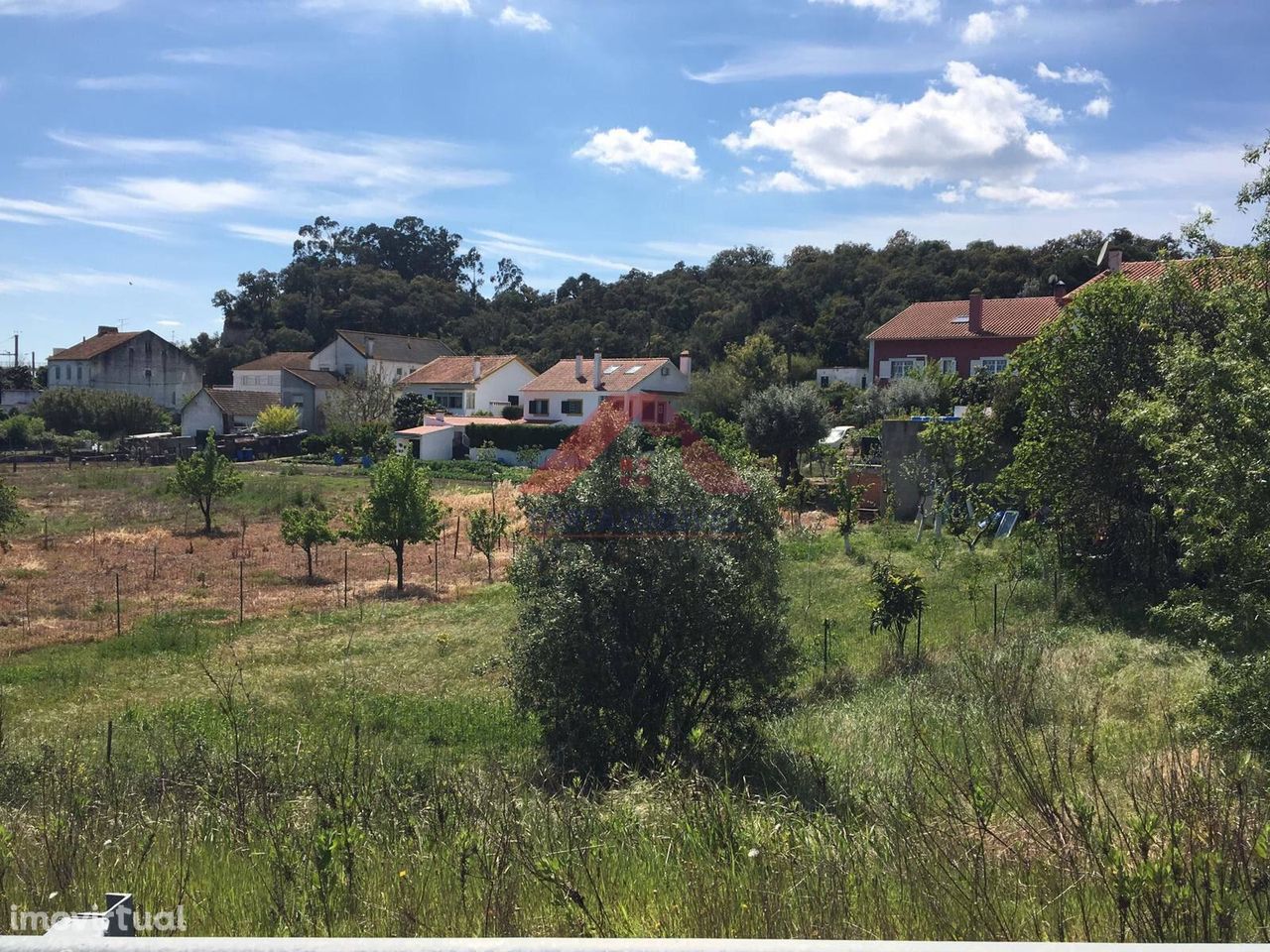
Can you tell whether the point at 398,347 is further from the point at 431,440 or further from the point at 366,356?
the point at 431,440

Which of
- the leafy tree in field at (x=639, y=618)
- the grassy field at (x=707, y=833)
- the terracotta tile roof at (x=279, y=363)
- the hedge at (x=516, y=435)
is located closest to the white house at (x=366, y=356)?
the terracotta tile roof at (x=279, y=363)

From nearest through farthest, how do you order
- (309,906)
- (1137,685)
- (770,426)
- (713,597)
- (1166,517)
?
(309,906)
(713,597)
(1137,685)
(1166,517)
(770,426)

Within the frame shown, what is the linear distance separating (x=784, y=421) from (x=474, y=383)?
3312 cm

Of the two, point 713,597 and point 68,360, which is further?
point 68,360

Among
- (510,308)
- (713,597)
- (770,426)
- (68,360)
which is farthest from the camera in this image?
(510,308)

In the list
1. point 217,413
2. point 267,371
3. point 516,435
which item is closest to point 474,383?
point 516,435

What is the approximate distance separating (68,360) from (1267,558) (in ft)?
247

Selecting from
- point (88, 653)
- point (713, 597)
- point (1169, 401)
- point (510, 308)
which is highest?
point (510, 308)

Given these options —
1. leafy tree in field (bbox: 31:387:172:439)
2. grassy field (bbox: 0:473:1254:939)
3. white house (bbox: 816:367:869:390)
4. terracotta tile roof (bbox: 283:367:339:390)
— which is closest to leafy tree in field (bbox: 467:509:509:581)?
grassy field (bbox: 0:473:1254:939)

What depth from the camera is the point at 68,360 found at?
219 feet

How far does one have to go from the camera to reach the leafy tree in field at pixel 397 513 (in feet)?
72.1

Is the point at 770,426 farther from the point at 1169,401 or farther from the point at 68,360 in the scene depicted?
the point at 68,360

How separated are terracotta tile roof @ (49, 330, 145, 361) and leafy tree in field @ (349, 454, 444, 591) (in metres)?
54.8

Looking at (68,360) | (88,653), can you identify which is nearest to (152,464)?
(68,360)
